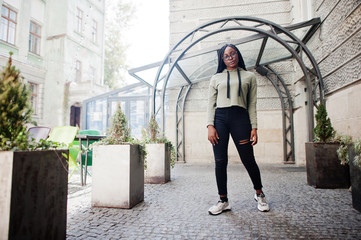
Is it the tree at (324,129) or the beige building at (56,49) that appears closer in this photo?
the tree at (324,129)

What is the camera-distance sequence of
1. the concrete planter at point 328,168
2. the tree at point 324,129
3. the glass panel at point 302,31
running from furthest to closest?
the glass panel at point 302,31
the tree at point 324,129
the concrete planter at point 328,168

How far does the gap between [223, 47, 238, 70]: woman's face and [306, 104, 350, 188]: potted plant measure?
2158mm

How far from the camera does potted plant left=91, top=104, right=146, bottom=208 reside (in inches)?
108

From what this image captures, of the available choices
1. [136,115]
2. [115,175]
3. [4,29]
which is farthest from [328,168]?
[136,115]

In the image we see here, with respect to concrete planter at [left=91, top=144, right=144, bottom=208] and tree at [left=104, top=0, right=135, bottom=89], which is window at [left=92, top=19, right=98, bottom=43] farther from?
concrete planter at [left=91, top=144, right=144, bottom=208]

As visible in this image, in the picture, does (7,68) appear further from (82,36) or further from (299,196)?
(82,36)

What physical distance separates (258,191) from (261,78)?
6243mm

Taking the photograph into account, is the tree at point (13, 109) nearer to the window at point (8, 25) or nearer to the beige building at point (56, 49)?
the beige building at point (56, 49)

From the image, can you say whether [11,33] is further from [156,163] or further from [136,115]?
[136,115]

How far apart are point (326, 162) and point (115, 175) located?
10.7 feet

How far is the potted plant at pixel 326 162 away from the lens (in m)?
3.63

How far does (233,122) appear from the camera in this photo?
99.6 inches

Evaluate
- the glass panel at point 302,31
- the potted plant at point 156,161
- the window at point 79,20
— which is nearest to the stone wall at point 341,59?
the glass panel at point 302,31

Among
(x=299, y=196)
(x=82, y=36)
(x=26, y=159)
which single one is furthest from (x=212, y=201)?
(x=82, y=36)
